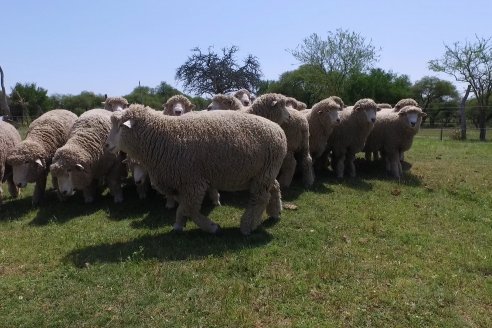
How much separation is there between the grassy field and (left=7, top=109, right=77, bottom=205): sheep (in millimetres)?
595

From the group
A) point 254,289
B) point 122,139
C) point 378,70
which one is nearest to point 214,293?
point 254,289

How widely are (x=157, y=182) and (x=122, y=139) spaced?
780mm

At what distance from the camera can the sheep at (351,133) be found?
36.7 feet

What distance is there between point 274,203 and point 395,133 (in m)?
5.41

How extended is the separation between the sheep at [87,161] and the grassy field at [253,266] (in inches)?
18.5

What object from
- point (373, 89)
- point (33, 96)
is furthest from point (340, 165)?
point (33, 96)

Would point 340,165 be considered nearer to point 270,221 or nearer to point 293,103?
point 293,103

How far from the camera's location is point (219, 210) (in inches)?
328

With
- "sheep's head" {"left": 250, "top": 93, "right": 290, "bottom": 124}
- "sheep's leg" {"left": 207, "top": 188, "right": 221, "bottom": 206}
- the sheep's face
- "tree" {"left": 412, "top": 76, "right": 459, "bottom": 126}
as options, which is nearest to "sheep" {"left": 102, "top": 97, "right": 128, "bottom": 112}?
the sheep's face

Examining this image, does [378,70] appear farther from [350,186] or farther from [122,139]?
[122,139]

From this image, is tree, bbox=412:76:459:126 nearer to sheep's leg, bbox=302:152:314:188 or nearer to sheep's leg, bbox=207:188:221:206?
sheep's leg, bbox=302:152:314:188

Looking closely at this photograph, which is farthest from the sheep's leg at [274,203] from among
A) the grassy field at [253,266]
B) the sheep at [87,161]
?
the sheep at [87,161]

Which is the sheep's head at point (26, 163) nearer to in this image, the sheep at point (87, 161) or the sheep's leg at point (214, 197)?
the sheep at point (87, 161)

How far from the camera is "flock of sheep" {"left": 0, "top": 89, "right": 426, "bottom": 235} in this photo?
6566mm
